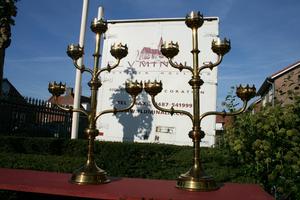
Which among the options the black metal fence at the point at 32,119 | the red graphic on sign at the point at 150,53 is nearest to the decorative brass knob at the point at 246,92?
the red graphic on sign at the point at 150,53

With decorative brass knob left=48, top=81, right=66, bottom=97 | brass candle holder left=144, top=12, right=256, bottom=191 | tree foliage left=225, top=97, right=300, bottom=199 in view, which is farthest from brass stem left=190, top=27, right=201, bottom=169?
tree foliage left=225, top=97, right=300, bottom=199

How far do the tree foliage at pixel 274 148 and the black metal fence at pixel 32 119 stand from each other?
383 inches

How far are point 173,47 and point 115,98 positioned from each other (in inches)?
237

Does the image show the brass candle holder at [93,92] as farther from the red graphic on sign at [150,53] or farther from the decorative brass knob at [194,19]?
the red graphic on sign at [150,53]

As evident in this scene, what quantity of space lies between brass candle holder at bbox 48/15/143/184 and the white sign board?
503 cm

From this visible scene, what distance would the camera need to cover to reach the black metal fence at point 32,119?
13219mm

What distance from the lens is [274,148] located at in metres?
5.48

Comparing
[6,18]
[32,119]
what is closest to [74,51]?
[6,18]

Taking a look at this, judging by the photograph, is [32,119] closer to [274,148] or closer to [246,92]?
[274,148]

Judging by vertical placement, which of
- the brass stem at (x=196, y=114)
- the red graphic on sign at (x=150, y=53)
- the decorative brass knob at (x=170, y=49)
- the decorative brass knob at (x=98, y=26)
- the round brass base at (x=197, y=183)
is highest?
the red graphic on sign at (x=150, y=53)

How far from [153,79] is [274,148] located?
14.0ft

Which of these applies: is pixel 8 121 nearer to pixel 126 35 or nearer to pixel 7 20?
pixel 7 20

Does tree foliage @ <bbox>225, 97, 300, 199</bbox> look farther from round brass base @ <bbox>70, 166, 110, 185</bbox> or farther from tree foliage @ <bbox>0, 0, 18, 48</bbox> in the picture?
tree foliage @ <bbox>0, 0, 18, 48</bbox>

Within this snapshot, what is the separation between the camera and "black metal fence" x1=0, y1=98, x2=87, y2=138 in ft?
43.4
